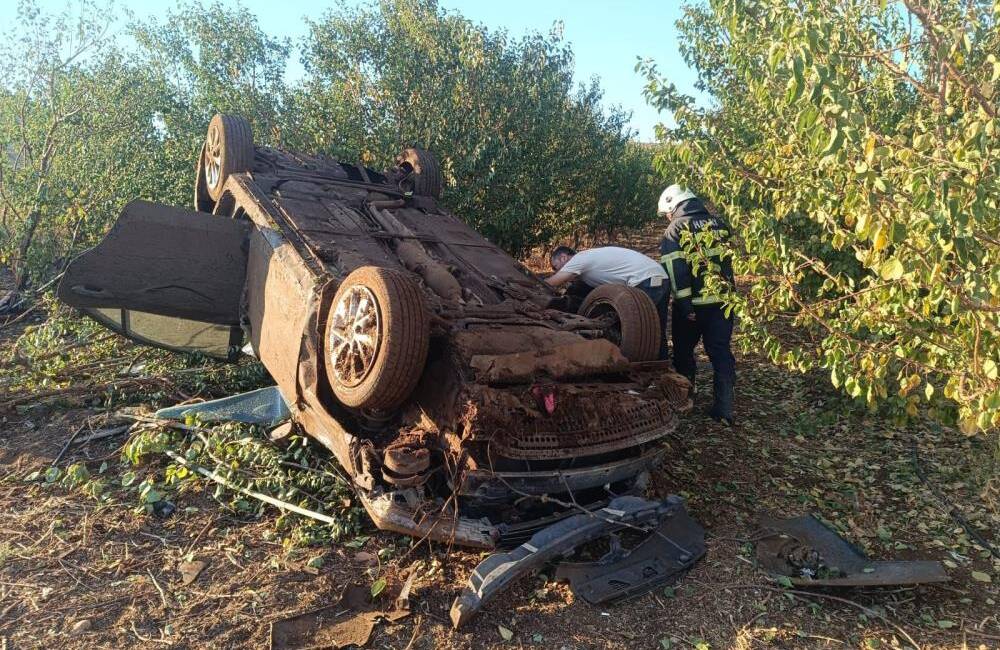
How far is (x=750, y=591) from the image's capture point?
10.7 ft

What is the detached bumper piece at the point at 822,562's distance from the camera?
3223 millimetres

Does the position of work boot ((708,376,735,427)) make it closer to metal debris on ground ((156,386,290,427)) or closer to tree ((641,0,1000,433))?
tree ((641,0,1000,433))

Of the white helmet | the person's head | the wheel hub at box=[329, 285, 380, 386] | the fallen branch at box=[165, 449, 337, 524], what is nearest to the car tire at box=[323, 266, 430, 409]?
the wheel hub at box=[329, 285, 380, 386]

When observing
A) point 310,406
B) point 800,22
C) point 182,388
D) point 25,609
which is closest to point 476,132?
point 182,388

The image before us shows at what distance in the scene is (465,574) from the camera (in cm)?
333

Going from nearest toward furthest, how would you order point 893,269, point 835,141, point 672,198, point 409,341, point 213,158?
point 835,141
point 893,269
point 409,341
point 672,198
point 213,158

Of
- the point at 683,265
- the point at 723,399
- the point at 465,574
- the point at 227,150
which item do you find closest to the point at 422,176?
the point at 227,150

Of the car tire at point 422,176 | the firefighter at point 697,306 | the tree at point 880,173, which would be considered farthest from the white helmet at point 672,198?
the car tire at point 422,176

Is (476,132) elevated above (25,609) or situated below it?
above

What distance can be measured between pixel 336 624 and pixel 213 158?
4.53 meters

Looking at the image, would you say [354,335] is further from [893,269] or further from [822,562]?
[822,562]

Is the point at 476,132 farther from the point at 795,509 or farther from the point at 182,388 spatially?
the point at 795,509

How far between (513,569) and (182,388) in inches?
146

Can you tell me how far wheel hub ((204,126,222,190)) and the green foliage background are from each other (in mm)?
2334
